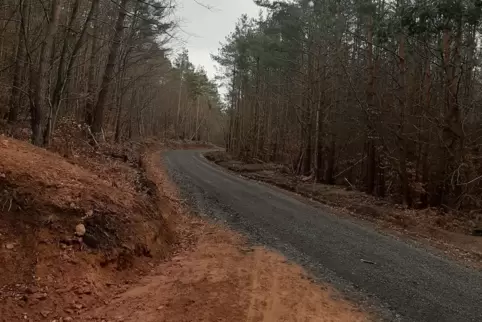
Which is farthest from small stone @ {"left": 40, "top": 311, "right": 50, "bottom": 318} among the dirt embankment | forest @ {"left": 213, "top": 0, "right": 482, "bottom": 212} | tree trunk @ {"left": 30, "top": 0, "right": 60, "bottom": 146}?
forest @ {"left": 213, "top": 0, "right": 482, "bottom": 212}

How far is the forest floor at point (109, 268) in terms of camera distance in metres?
4.35

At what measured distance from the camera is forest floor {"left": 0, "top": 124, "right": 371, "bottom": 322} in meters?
4.35

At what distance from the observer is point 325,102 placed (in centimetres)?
1886

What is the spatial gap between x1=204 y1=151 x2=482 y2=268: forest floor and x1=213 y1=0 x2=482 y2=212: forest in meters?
1.15

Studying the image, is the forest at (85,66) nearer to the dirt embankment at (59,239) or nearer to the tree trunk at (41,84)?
the tree trunk at (41,84)

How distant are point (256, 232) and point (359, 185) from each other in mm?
11889

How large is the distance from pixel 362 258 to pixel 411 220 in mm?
4287

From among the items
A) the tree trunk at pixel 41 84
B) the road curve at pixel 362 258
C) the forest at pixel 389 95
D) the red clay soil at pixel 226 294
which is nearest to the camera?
the red clay soil at pixel 226 294

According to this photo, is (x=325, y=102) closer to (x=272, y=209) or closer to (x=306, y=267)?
(x=272, y=209)

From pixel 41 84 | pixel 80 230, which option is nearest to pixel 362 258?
pixel 80 230

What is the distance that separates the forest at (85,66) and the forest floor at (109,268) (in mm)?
2886

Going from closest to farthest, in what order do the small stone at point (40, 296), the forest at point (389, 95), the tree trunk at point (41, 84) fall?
1. the small stone at point (40, 296)
2. the tree trunk at point (41, 84)
3. the forest at point (389, 95)

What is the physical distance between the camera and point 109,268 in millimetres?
5203

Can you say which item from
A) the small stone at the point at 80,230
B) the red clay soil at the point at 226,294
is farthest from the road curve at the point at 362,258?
the small stone at the point at 80,230
